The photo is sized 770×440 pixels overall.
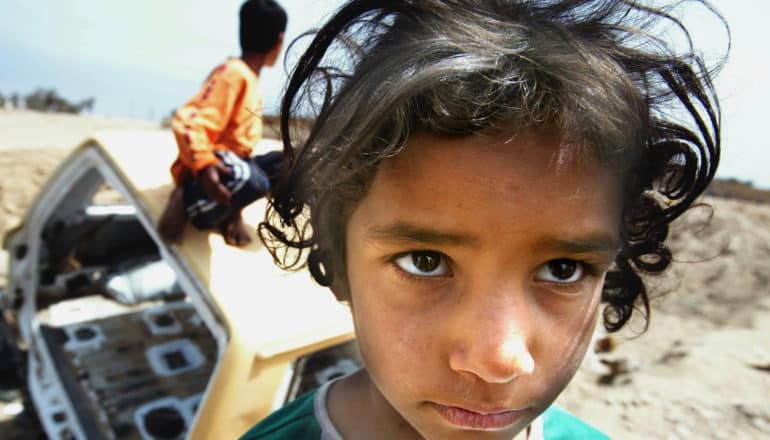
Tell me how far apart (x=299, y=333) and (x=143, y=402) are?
1125 millimetres

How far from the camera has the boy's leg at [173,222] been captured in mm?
2029

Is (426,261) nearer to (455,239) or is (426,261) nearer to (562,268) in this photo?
(455,239)

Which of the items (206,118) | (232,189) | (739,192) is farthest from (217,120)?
(739,192)

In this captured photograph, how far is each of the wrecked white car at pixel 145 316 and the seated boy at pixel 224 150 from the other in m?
0.09

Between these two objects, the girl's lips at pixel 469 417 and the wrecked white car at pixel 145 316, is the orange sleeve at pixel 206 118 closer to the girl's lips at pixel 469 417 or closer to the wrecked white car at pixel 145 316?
the wrecked white car at pixel 145 316

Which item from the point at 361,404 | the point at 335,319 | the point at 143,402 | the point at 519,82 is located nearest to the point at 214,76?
the point at 335,319

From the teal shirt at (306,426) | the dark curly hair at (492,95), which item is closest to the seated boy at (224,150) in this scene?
the dark curly hair at (492,95)

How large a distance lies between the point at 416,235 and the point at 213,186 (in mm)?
1435

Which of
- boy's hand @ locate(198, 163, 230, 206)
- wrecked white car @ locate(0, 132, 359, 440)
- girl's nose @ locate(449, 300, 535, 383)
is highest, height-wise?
girl's nose @ locate(449, 300, 535, 383)

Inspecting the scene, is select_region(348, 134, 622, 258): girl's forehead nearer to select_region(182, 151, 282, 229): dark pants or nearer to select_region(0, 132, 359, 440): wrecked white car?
select_region(0, 132, 359, 440): wrecked white car

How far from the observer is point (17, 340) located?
3.17 m

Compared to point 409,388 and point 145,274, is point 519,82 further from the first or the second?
point 145,274

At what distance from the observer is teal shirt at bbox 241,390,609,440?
1.09 meters

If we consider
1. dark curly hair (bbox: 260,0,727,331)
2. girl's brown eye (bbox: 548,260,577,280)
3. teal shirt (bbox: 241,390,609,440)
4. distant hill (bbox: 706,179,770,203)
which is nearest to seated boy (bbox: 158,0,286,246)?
dark curly hair (bbox: 260,0,727,331)
